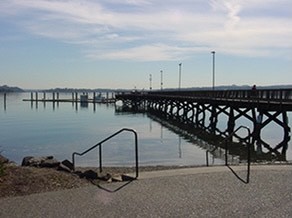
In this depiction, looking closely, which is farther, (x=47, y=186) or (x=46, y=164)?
(x=46, y=164)

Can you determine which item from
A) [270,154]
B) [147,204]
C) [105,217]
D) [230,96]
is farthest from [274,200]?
[230,96]

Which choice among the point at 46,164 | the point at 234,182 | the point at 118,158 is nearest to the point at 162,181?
the point at 234,182

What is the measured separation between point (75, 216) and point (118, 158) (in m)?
16.9

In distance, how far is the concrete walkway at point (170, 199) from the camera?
7.48 meters

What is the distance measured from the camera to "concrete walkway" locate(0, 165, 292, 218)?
→ 748cm

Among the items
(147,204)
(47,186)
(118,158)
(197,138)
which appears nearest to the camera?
(147,204)

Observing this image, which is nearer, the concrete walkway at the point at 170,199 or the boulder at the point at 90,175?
the concrete walkway at the point at 170,199

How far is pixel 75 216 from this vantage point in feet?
23.8

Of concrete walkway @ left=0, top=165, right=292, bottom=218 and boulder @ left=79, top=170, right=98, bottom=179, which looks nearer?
concrete walkway @ left=0, top=165, right=292, bottom=218

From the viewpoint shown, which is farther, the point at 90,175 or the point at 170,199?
the point at 90,175

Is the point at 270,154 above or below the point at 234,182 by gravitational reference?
below

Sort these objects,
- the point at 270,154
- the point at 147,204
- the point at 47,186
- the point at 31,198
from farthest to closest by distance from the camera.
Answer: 1. the point at 270,154
2. the point at 47,186
3. the point at 31,198
4. the point at 147,204

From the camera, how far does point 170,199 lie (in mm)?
8305

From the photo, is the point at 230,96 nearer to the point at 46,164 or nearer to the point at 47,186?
the point at 46,164
